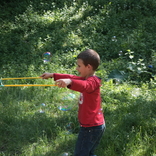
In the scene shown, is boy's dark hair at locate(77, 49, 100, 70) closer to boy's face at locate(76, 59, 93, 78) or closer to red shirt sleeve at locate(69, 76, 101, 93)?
boy's face at locate(76, 59, 93, 78)

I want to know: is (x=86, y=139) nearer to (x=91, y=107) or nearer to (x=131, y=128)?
(x=91, y=107)

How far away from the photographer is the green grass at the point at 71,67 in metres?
3.51

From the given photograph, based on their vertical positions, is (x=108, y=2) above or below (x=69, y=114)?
above

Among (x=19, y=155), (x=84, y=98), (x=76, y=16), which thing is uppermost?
(x=76, y=16)

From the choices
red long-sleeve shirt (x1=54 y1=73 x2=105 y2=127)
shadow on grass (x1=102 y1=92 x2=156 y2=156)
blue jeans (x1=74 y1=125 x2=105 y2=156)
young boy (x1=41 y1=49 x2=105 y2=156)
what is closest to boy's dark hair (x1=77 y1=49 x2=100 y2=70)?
young boy (x1=41 y1=49 x2=105 y2=156)

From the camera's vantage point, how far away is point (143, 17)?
8.66 meters

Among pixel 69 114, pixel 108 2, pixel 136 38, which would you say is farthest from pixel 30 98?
pixel 108 2

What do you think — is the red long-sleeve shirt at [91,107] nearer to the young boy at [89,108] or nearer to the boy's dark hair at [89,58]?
the young boy at [89,108]

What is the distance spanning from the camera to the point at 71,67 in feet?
19.7

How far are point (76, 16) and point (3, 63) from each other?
11.1 ft

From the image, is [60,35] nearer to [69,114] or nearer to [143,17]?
[143,17]

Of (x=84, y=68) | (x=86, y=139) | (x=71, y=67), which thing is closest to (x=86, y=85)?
(x=84, y=68)

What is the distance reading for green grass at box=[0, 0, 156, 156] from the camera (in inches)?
138

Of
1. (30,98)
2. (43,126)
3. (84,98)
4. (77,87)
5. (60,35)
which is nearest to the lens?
(77,87)
